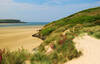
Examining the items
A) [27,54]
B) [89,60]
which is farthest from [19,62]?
[89,60]

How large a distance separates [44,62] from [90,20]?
1420cm

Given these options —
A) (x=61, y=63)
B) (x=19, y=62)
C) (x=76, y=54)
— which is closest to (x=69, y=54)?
(x=76, y=54)

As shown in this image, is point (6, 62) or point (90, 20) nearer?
point (6, 62)

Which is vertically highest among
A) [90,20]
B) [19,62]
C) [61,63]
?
[90,20]

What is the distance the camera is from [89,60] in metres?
4.74

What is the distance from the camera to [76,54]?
5336mm

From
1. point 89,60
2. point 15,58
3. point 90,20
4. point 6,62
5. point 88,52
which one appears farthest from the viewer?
point 90,20

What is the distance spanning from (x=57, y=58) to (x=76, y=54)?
875mm

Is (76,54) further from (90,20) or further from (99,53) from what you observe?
(90,20)

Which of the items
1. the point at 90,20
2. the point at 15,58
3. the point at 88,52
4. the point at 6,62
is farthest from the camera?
the point at 90,20

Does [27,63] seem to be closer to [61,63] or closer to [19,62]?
[19,62]

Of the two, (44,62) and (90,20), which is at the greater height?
(90,20)

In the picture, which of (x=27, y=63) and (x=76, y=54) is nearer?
(x=27, y=63)

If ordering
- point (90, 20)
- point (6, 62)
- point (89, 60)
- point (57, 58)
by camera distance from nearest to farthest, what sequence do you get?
point (6, 62) → point (89, 60) → point (57, 58) → point (90, 20)
